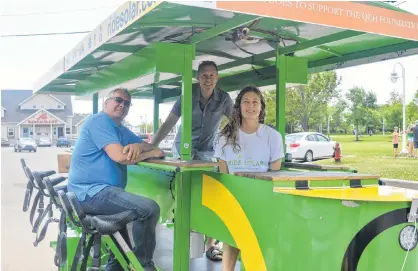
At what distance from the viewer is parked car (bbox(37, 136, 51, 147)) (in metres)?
43.6

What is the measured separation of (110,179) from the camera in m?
3.65

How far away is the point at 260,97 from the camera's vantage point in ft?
11.3

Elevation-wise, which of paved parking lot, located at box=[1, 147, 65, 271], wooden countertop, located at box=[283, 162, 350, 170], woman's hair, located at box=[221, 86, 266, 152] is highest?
woman's hair, located at box=[221, 86, 266, 152]

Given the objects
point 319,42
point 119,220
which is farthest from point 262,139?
point 119,220

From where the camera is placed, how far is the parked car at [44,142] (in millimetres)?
43556

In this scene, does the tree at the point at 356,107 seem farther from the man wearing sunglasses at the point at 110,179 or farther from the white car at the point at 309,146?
the man wearing sunglasses at the point at 110,179

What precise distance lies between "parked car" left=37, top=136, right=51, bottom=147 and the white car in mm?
31164

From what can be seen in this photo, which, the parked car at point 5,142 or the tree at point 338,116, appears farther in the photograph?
the parked car at point 5,142

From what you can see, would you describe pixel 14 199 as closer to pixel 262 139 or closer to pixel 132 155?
pixel 132 155

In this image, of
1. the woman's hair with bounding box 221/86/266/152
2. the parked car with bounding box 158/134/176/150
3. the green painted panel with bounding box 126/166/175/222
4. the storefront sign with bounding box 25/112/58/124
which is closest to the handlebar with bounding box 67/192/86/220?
the green painted panel with bounding box 126/166/175/222

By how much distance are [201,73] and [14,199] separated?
8.74 metres

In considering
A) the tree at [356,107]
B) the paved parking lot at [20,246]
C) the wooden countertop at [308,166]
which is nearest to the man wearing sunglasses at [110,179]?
the wooden countertop at [308,166]

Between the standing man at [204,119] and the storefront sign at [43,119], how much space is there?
44545mm

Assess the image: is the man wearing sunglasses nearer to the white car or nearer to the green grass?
the green grass
